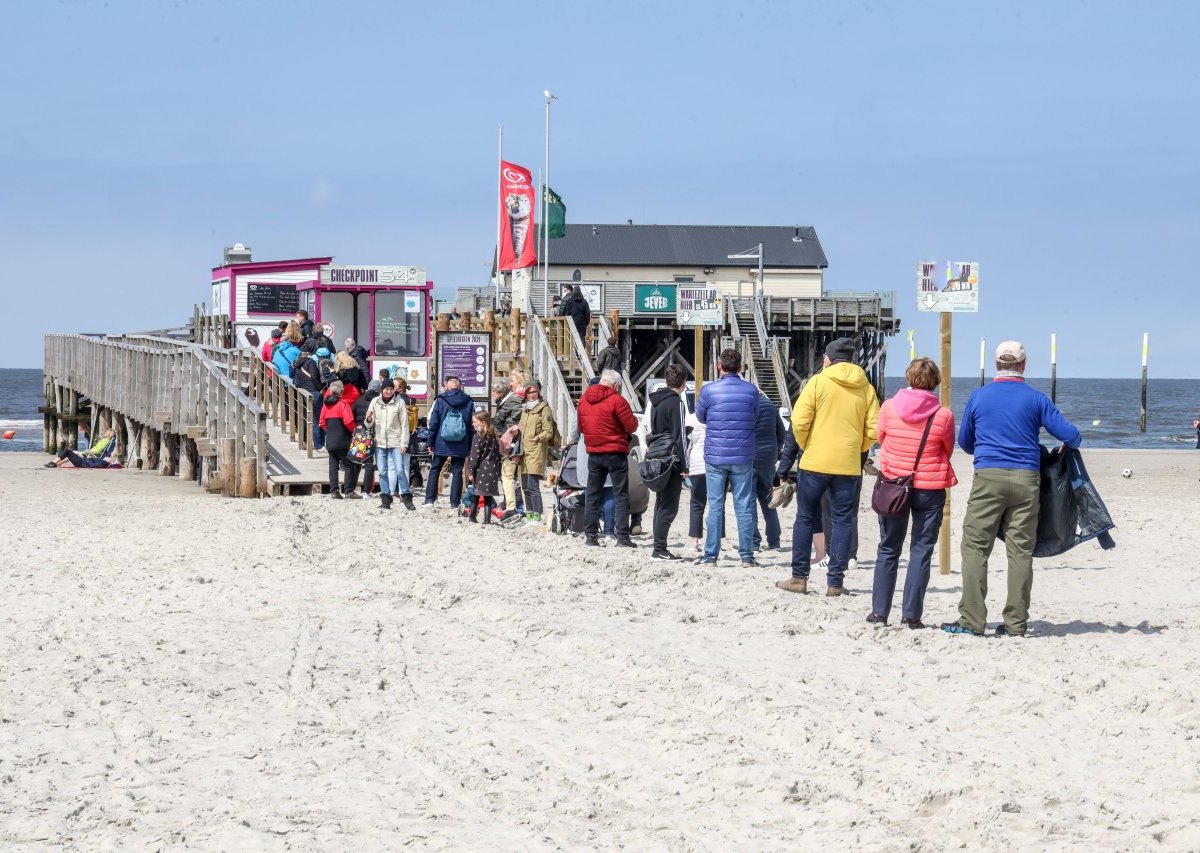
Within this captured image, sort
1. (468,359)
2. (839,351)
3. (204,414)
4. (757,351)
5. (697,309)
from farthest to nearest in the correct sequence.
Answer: (757,351), (468,359), (204,414), (697,309), (839,351)

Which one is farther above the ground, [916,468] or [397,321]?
[397,321]

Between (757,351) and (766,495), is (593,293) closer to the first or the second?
(757,351)

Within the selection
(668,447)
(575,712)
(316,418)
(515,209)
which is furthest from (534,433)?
(515,209)

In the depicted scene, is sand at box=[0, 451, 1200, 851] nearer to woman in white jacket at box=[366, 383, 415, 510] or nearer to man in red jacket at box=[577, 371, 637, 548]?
man in red jacket at box=[577, 371, 637, 548]

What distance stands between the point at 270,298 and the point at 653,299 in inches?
1059

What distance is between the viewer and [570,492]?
1303 centimetres

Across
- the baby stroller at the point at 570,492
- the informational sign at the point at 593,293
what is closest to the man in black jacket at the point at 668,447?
the baby stroller at the point at 570,492

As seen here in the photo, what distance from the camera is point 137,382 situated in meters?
24.8

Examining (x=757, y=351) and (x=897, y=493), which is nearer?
(x=897, y=493)

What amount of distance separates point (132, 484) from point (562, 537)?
10178mm

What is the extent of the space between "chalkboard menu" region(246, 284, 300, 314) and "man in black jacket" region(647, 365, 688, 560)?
16.5m

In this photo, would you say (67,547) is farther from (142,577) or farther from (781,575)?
(781,575)

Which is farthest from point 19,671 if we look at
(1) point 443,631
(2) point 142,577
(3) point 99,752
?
(2) point 142,577

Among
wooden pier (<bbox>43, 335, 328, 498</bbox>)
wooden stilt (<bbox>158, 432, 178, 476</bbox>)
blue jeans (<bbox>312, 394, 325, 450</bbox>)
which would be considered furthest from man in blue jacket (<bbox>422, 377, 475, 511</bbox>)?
wooden stilt (<bbox>158, 432, 178, 476</bbox>)
